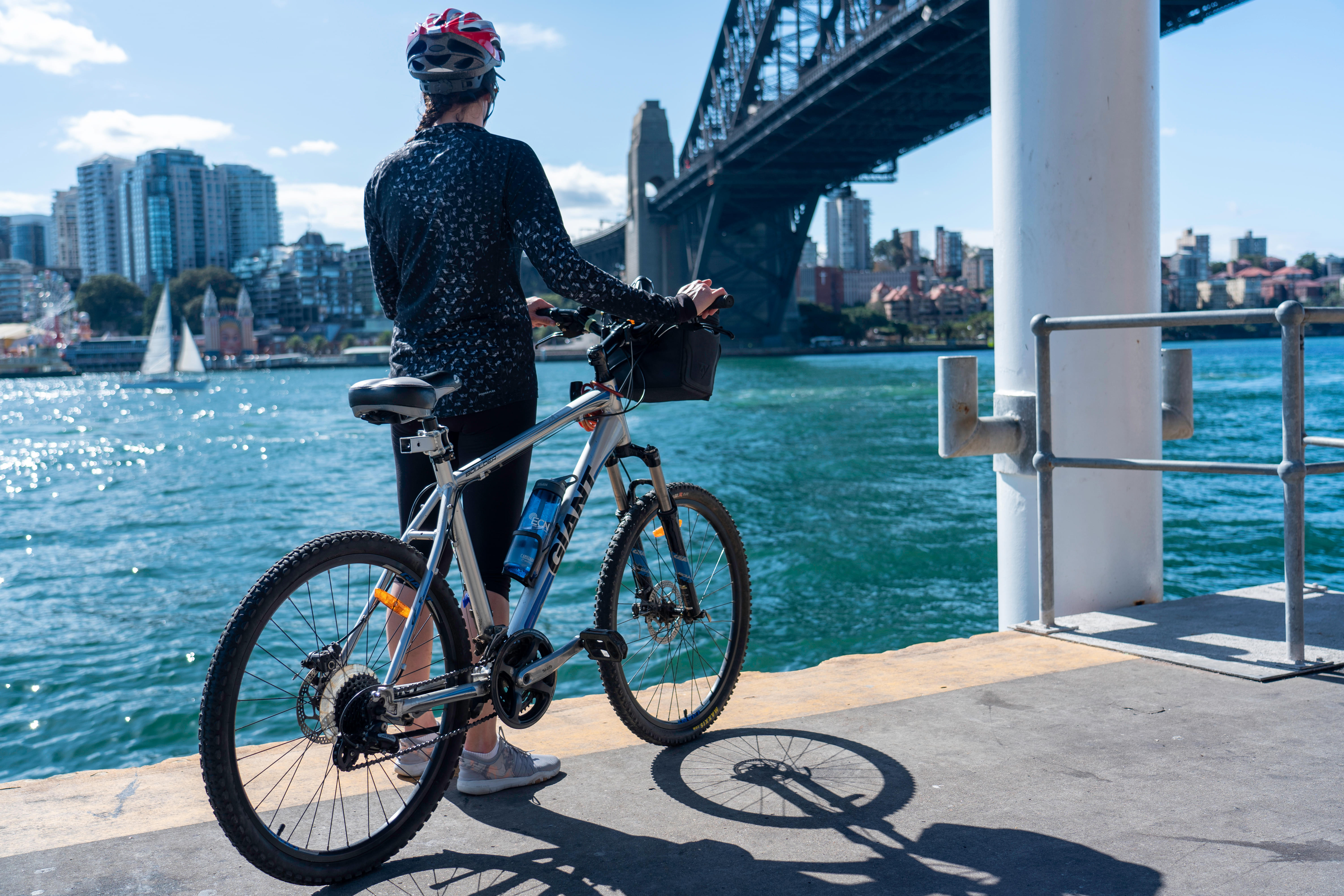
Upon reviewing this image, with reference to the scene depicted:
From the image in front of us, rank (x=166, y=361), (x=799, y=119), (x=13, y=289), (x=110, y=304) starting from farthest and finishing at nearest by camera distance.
→ (x=13, y=289)
(x=110, y=304)
(x=166, y=361)
(x=799, y=119)

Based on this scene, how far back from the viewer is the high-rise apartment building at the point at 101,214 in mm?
160625

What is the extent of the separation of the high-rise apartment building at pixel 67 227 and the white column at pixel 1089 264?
7816 inches

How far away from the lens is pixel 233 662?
165 centimetres

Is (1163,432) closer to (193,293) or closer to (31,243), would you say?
(193,293)

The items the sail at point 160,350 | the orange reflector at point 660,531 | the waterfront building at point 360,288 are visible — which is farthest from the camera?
the waterfront building at point 360,288

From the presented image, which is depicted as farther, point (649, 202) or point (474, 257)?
point (649, 202)

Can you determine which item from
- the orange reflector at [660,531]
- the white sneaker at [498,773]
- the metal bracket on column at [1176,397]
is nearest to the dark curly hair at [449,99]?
the orange reflector at [660,531]

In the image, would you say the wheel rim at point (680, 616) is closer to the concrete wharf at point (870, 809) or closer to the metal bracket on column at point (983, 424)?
the concrete wharf at point (870, 809)

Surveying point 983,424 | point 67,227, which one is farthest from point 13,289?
point 983,424

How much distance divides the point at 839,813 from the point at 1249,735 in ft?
3.07

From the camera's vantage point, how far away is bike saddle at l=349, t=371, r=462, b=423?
5.96 ft

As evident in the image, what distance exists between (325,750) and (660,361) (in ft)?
3.48

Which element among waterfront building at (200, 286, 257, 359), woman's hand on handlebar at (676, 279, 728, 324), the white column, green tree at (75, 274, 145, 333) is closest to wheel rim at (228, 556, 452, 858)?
woman's hand on handlebar at (676, 279, 728, 324)

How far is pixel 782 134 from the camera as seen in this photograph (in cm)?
4041
